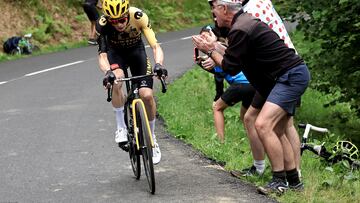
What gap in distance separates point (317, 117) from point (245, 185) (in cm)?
717

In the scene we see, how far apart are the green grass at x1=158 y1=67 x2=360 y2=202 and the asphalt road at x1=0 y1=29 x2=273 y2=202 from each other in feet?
0.88

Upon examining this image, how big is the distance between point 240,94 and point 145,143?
7.46ft

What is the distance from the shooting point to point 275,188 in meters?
6.89

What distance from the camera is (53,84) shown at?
15.0m

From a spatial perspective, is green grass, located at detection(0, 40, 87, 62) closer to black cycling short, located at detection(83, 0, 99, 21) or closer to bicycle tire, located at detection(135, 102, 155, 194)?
black cycling short, located at detection(83, 0, 99, 21)

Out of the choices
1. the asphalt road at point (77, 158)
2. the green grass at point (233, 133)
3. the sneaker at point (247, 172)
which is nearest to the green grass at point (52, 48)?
the asphalt road at point (77, 158)

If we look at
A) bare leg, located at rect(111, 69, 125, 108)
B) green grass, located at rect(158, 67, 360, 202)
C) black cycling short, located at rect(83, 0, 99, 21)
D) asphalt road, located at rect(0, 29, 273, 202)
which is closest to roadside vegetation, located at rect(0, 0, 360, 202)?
green grass, located at rect(158, 67, 360, 202)

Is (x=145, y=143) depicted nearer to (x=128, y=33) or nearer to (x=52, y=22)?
(x=128, y=33)

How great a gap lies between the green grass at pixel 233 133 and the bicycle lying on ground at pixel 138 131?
1179 mm

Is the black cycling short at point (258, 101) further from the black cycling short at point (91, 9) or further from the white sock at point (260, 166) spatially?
the black cycling short at point (91, 9)

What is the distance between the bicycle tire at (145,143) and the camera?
270 inches

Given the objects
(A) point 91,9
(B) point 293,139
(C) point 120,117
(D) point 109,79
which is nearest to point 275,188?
(B) point 293,139

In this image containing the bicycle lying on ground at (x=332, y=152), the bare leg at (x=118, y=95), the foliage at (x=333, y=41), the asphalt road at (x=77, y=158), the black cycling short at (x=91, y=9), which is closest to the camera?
the asphalt road at (x=77, y=158)

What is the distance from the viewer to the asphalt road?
7156 mm
